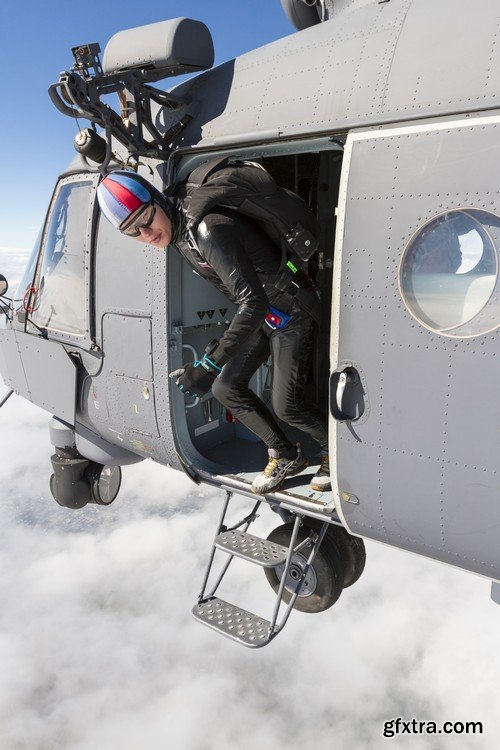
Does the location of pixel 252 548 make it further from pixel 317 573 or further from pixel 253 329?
pixel 253 329

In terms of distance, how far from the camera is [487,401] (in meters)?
2.39

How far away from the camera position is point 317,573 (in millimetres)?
3775

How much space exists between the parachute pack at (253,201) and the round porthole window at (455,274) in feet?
2.75

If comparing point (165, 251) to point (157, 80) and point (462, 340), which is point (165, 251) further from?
point (462, 340)

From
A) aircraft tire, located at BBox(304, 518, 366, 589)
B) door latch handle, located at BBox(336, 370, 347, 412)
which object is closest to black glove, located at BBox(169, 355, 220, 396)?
door latch handle, located at BBox(336, 370, 347, 412)

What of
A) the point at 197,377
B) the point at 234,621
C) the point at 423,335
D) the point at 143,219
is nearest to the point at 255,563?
the point at 234,621

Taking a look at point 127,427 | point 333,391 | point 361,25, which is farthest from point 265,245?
point 127,427

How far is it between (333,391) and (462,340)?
73 cm

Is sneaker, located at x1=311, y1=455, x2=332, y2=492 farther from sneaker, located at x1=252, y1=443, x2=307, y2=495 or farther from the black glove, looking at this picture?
the black glove

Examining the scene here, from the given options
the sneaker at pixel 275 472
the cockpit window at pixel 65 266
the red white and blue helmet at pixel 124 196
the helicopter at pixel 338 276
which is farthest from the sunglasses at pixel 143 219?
the sneaker at pixel 275 472

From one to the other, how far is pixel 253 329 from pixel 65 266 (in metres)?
2.36

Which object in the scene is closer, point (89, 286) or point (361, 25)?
point (361, 25)

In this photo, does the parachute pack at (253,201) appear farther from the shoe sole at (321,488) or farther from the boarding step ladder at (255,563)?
the boarding step ladder at (255,563)

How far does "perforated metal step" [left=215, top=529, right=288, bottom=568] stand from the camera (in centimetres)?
340
